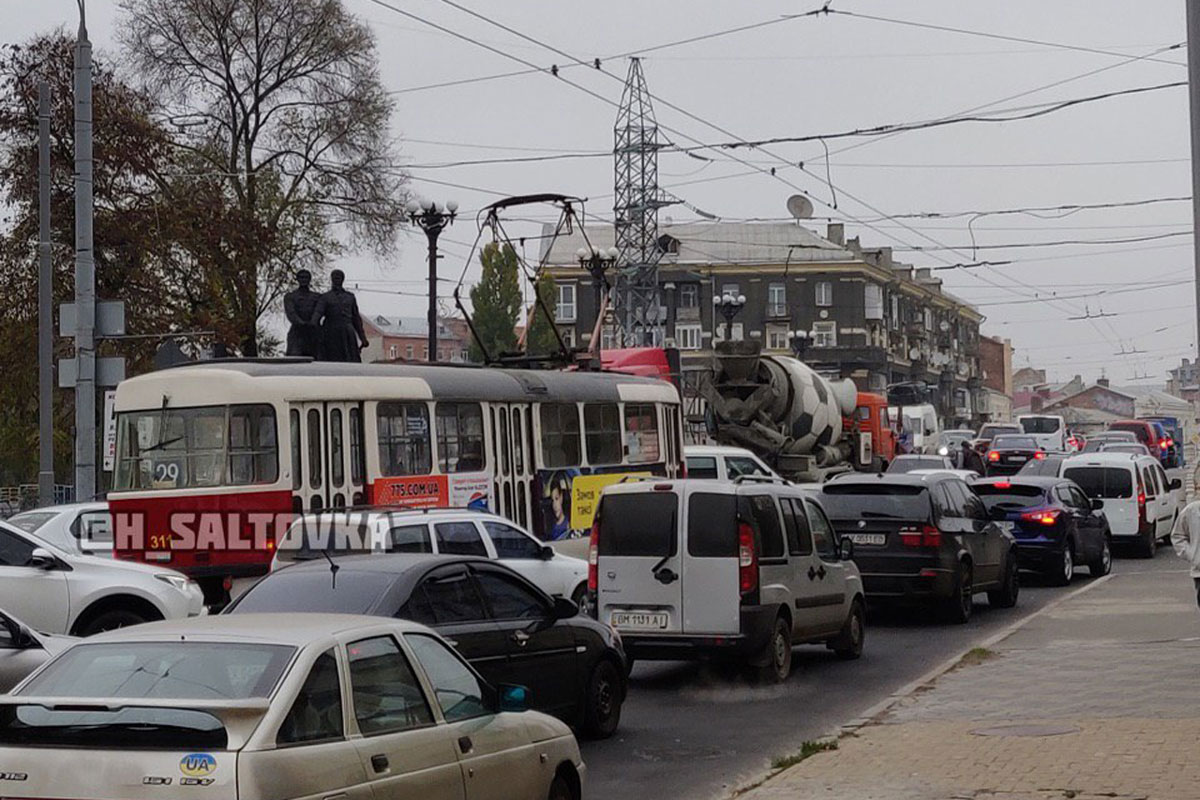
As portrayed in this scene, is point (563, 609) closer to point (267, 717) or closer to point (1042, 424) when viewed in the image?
point (267, 717)

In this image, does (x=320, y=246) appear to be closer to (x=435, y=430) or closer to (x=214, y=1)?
(x=214, y=1)

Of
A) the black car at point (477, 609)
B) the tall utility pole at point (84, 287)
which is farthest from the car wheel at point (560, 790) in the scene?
the tall utility pole at point (84, 287)

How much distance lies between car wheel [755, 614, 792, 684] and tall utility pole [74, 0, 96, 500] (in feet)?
40.3

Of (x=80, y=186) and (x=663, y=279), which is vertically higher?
(x=663, y=279)

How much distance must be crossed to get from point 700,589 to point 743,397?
21.5 m

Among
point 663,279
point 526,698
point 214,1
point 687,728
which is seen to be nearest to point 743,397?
point 214,1

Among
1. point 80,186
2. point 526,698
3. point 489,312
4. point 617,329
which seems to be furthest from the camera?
point 489,312

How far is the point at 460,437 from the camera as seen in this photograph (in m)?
23.0

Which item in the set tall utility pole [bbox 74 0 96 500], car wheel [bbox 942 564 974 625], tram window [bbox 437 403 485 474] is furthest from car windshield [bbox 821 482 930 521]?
tall utility pole [bbox 74 0 96 500]

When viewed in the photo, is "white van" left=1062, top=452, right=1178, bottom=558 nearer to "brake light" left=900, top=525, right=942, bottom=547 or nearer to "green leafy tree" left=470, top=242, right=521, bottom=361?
"brake light" left=900, top=525, right=942, bottom=547

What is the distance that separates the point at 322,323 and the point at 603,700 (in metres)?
14.6

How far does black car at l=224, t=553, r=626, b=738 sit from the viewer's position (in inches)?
445

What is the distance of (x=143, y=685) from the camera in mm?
6941

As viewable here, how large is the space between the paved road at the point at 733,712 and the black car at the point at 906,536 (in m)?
0.46
